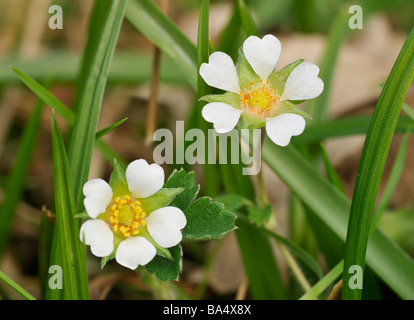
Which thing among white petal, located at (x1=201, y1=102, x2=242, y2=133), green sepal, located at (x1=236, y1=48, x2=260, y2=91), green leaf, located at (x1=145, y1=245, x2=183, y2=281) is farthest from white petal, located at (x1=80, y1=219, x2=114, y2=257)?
green sepal, located at (x1=236, y1=48, x2=260, y2=91)

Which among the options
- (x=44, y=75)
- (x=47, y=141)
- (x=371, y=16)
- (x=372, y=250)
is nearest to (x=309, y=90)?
(x=372, y=250)

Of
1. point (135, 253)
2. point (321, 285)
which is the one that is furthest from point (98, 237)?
point (321, 285)

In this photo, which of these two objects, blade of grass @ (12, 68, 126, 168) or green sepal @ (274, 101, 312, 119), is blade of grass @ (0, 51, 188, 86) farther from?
green sepal @ (274, 101, 312, 119)

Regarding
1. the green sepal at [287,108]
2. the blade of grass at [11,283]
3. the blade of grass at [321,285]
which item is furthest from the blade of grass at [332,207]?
the blade of grass at [11,283]

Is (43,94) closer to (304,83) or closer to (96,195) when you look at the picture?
(96,195)
